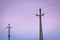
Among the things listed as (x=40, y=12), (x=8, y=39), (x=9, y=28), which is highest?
(x=40, y=12)

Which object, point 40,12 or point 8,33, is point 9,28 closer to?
point 8,33

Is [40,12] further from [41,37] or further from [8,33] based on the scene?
[8,33]

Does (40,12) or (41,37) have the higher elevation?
(40,12)

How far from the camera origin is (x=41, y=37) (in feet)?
28.3

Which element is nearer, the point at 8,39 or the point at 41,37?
the point at 41,37

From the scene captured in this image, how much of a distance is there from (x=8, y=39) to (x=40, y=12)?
5.64 m

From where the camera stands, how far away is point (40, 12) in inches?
359

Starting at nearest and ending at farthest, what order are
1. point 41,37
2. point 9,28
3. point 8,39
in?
point 41,37
point 8,39
point 9,28

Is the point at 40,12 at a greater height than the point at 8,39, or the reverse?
the point at 40,12

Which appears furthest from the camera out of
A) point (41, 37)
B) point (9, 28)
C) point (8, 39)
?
point (9, 28)

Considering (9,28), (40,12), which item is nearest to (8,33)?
(9,28)

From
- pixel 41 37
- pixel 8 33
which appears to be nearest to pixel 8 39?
pixel 8 33

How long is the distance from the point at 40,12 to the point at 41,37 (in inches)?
75.0

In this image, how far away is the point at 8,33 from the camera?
13.6m
